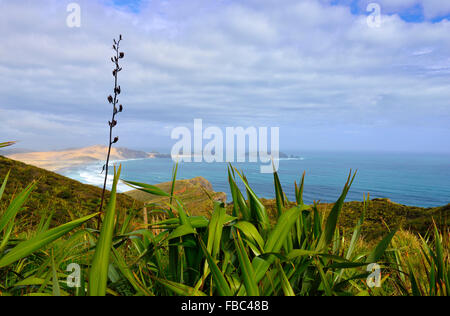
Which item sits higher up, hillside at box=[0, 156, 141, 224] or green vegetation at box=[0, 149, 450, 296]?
green vegetation at box=[0, 149, 450, 296]

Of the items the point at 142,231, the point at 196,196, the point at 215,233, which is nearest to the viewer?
the point at 215,233

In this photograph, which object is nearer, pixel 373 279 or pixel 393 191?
pixel 373 279

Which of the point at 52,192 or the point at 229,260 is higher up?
the point at 229,260

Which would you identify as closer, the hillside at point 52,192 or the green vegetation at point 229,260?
Answer: the green vegetation at point 229,260

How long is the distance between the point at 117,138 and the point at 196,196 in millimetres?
11847

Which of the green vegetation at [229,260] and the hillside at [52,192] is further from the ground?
the green vegetation at [229,260]

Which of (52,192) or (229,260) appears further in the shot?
(52,192)

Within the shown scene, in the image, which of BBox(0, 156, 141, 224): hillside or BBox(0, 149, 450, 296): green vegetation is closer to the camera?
BBox(0, 149, 450, 296): green vegetation

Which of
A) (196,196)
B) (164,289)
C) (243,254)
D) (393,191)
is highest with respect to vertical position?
(243,254)

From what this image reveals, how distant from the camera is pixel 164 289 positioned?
2.01 m
